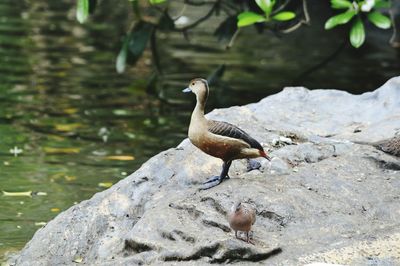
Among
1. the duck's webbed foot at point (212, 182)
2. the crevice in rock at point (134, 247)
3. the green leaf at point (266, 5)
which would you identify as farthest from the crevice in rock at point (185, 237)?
the green leaf at point (266, 5)

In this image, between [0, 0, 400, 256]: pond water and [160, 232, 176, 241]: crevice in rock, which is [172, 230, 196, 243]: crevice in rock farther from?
[0, 0, 400, 256]: pond water

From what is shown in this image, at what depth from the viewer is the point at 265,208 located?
Result: 5.21 metres

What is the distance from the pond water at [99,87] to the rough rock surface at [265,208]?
1.28 meters

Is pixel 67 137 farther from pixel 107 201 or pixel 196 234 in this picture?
pixel 196 234

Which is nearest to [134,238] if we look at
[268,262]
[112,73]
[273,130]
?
[268,262]

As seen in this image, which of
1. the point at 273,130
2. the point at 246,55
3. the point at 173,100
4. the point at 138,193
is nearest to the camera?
the point at 138,193

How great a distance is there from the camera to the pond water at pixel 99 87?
8.93 meters

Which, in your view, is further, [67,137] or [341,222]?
[67,137]

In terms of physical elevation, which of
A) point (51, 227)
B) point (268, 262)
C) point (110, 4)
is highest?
point (268, 262)

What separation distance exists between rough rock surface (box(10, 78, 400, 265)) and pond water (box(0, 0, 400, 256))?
128 cm

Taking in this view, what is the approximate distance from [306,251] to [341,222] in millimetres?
446

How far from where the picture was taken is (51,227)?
19.4 ft

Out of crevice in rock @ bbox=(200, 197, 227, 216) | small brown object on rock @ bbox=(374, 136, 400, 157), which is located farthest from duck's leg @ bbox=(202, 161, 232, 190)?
small brown object on rock @ bbox=(374, 136, 400, 157)

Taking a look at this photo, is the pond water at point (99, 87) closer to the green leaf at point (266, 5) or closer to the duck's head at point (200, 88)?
the duck's head at point (200, 88)
